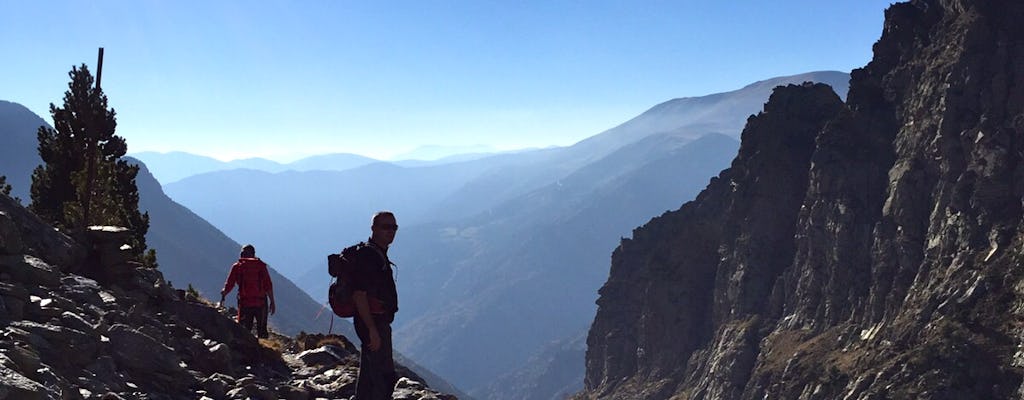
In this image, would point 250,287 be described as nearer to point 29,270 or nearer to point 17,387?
point 29,270

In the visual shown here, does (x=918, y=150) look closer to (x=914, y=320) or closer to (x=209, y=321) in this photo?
(x=914, y=320)

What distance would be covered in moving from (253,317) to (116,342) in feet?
30.0

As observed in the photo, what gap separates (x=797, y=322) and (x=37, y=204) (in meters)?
153

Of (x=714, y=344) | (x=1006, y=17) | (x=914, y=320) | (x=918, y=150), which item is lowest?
(x=714, y=344)

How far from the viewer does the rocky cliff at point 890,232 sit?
11844 cm

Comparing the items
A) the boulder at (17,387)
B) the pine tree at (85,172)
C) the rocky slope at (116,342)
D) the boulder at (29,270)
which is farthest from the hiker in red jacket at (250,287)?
the boulder at (17,387)

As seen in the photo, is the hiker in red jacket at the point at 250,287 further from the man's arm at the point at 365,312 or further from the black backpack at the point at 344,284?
the man's arm at the point at 365,312

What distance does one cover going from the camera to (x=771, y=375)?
6058 inches

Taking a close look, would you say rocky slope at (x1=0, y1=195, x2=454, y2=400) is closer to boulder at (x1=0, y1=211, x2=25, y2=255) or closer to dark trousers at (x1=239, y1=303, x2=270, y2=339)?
boulder at (x1=0, y1=211, x2=25, y2=255)

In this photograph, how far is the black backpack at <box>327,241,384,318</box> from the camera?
482 inches

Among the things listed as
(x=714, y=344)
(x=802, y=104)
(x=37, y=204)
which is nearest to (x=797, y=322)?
(x=714, y=344)

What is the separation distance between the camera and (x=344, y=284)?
12305mm

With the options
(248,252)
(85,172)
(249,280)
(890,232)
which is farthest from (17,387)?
(890,232)

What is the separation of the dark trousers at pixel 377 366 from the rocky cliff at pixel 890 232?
120746mm
